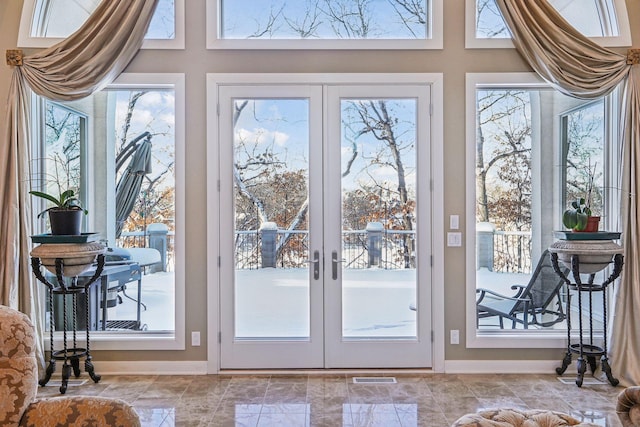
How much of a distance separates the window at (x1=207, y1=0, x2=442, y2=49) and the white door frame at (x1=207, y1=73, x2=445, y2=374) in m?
0.33

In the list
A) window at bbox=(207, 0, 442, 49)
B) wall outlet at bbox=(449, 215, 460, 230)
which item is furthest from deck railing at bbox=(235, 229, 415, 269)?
window at bbox=(207, 0, 442, 49)

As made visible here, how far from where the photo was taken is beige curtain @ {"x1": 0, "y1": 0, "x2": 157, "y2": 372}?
3.79 metres

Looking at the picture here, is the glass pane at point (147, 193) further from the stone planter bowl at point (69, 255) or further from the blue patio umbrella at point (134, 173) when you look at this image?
the stone planter bowl at point (69, 255)

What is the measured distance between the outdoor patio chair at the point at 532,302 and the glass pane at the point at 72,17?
348 centimetres

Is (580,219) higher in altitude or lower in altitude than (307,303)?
higher

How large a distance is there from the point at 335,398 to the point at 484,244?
181 centimetres

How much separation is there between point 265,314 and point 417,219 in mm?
1507

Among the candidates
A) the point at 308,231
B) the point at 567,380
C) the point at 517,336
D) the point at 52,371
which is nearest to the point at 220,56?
Answer: the point at 308,231

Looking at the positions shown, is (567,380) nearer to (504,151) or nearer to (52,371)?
(504,151)

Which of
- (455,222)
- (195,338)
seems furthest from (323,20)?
(195,338)

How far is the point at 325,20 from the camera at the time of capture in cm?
412

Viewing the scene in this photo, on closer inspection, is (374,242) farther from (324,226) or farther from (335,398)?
(335,398)

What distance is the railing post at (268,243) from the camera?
13.4 feet

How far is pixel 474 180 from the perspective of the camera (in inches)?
160
